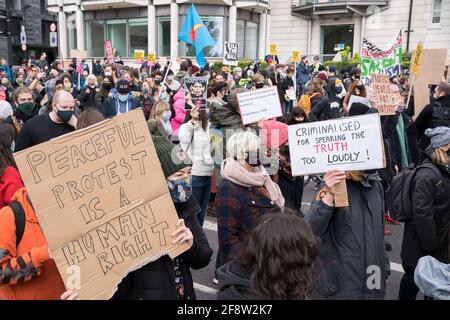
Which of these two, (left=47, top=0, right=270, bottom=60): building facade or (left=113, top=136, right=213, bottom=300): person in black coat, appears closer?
(left=113, top=136, right=213, bottom=300): person in black coat

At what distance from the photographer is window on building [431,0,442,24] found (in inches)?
1129

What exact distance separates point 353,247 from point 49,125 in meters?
3.41

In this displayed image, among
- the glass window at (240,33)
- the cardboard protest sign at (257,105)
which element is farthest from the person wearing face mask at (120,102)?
the glass window at (240,33)

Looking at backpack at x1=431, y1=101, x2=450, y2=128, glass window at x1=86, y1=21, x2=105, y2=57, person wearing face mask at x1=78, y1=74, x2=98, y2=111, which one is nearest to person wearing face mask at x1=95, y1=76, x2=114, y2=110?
person wearing face mask at x1=78, y1=74, x2=98, y2=111

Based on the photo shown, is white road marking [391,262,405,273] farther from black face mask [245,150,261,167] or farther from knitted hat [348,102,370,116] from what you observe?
black face mask [245,150,261,167]

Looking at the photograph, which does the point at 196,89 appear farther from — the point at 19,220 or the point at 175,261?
the point at 19,220

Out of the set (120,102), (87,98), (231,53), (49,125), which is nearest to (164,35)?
(231,53)

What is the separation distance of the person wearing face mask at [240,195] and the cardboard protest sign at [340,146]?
0.60 m

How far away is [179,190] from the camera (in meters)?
2.55

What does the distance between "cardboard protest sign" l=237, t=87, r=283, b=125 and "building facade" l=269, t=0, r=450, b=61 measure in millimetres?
23459

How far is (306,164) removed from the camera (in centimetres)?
274

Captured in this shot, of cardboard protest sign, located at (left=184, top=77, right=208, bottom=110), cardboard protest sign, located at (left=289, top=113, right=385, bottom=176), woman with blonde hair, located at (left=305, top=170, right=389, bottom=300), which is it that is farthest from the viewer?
cardboard protest sign, located at (left=184, top=77, right=208, bottom=110)
